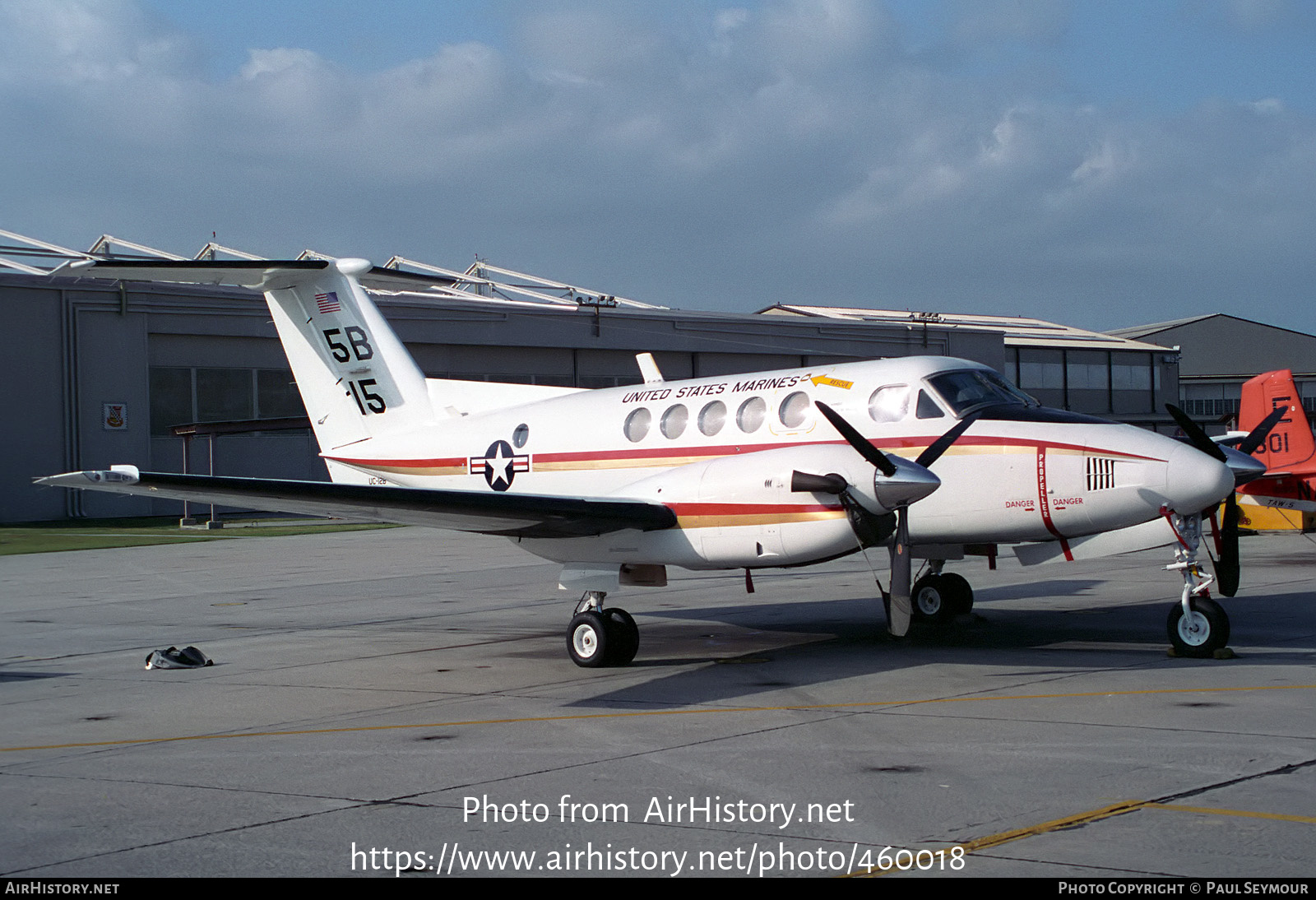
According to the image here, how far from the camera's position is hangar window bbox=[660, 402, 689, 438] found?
1372 cm

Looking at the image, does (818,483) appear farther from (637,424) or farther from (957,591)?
(957,591)

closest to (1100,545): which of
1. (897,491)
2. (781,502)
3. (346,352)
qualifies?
(897,491)

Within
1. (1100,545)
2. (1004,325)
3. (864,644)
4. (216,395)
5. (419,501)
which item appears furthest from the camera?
(1004,325)

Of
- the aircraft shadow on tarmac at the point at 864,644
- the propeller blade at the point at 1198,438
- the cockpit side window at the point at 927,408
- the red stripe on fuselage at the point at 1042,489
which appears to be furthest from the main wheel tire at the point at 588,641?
the propeller blade at the point at 1198,438

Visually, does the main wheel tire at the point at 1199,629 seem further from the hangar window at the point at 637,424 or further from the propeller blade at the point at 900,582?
the hangar window at the point at 637,424

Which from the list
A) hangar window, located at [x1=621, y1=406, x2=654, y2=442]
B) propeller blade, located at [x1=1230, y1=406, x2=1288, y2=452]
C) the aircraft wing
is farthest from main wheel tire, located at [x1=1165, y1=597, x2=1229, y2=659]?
hangar window, located at [x1=621, y1=406, x2=654, y2=442]

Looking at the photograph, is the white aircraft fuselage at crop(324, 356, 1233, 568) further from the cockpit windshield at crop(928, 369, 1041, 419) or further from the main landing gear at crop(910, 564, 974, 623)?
the main landing gear at crop(910, 564, 974, 623)

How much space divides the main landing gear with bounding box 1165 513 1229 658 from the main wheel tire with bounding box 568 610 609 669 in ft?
17.4

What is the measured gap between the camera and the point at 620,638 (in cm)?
1205

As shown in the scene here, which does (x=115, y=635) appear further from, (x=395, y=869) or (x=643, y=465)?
(x=395, y=869)

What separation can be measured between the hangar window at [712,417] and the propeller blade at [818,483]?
258cm

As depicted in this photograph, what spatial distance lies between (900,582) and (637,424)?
4.01 metres

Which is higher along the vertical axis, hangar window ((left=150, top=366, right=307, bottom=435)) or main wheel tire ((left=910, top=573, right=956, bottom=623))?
hangar window ((left=150, top=366, right=307, bottom=435))

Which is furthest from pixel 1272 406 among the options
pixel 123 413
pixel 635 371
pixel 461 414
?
pixel 123 413
